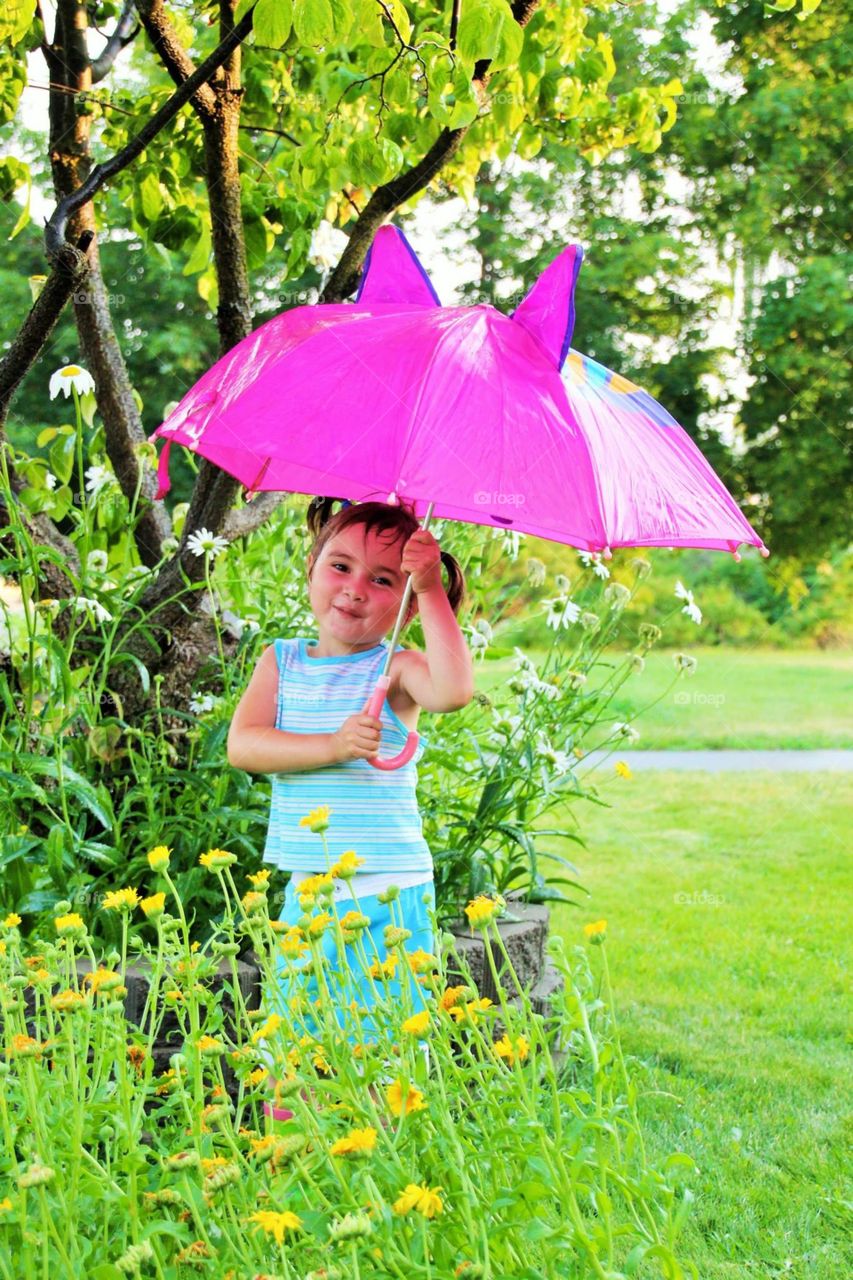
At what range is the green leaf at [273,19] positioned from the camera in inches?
75.9

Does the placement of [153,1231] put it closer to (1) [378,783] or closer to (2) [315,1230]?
(2) [315,1230]

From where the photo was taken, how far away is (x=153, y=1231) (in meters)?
1.13

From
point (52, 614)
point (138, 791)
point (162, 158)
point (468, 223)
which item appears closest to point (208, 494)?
point (52, 614)

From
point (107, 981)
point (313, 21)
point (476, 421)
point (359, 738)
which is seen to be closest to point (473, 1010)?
point (107, 981)

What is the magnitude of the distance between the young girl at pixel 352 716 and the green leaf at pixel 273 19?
2.31ft

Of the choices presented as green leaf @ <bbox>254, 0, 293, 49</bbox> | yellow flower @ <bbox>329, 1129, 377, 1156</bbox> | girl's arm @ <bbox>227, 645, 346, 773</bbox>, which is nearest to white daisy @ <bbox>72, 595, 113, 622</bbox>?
girl's arm @ <bbox>227, 645, 346, 773</bbox>

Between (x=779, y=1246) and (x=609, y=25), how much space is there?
46.8 feet

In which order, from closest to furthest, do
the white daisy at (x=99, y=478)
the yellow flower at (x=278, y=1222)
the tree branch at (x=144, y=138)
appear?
the yellow flower at (x=278, y=1222)
the tree branch at (x=144, y=138)
the white daisy at (x=99, y=478)

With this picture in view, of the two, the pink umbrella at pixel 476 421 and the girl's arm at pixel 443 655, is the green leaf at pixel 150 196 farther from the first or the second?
the girl's arm at pixel 443 655

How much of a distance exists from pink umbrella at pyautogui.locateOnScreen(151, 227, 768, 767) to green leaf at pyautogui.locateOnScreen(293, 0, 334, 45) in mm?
381

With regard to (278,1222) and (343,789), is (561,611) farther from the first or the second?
(278,1222)

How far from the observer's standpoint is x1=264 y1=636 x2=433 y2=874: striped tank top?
6.48 ft

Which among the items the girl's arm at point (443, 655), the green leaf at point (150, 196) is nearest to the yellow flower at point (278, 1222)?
the girl's arm at point (443, 655)

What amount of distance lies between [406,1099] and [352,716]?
2.45 feet
